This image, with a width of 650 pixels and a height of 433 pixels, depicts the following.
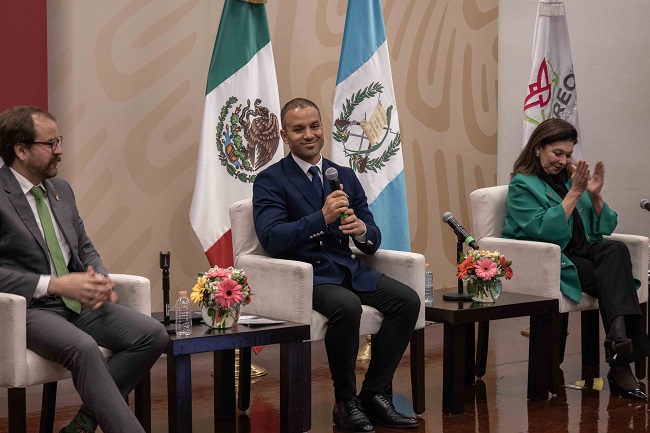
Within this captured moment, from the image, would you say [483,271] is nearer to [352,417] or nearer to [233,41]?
[352,417]

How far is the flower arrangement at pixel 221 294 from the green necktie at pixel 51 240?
0.46 meters

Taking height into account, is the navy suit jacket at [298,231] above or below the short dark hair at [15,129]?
below

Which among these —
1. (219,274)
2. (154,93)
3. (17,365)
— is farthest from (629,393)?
(154,93)

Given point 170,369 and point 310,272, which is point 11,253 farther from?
point 310,272

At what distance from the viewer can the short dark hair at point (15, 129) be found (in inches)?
130

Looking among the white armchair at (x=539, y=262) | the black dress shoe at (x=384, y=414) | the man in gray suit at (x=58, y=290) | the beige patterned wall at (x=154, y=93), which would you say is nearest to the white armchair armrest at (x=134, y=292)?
the man in gray suit at (x=58, y=290)

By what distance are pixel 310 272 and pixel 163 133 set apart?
180 centimetres

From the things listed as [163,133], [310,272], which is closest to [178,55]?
[163,133]

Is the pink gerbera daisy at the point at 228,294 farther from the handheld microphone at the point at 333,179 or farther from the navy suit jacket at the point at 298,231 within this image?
the handheld microphone at the point at 333,179

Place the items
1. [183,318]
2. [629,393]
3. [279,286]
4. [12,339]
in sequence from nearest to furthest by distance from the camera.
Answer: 1. [12,339]
2. [183,318]
3. [279,286]
4. [629,393]

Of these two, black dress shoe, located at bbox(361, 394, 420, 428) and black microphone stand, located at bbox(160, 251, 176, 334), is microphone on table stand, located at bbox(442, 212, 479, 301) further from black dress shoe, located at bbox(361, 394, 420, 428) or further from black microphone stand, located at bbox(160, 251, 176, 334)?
black microphone stand, located at bbox(160, 251, 176, 334)

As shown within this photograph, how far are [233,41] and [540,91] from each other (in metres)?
2.24

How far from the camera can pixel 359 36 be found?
5352mm

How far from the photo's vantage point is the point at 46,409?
11.9 feet
